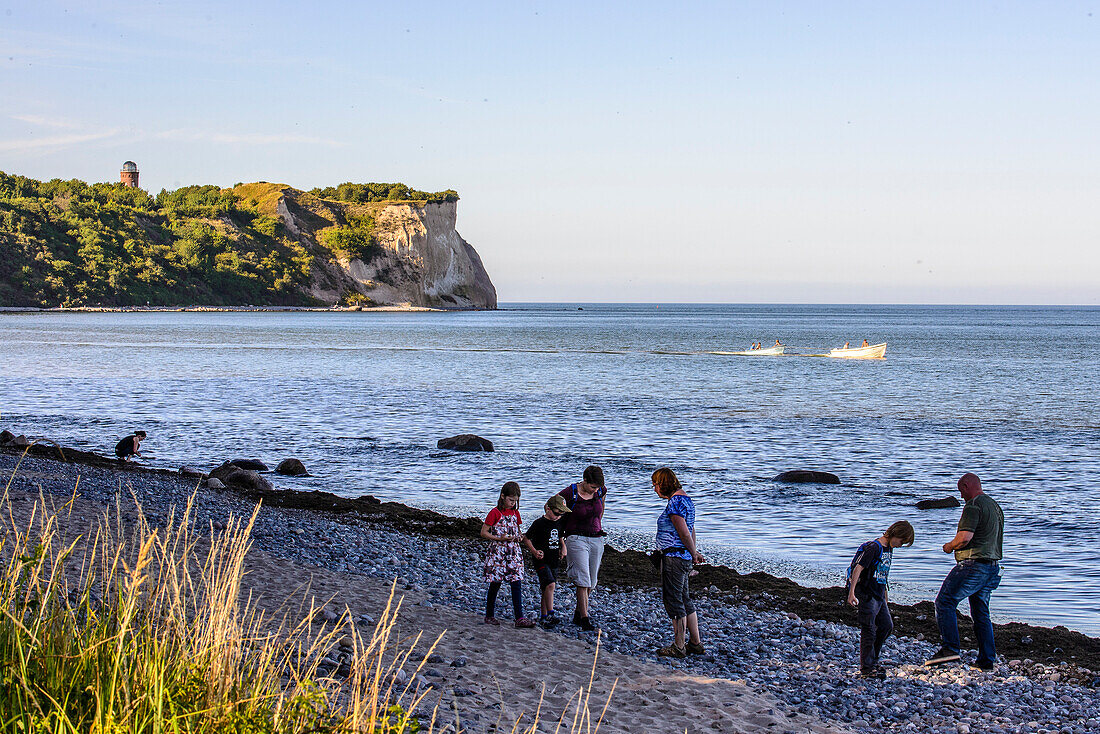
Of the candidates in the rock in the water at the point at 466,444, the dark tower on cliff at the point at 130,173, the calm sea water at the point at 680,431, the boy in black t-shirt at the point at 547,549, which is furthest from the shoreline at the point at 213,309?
the boy in black t-shirt at the point at 547,549

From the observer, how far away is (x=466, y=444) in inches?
1025

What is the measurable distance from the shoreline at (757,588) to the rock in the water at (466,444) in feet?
24.6

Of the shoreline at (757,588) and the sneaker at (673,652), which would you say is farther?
the shoreline at (757,588)

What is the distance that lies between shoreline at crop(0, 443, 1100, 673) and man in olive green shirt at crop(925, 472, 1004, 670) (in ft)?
3.17

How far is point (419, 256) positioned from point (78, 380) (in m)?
130

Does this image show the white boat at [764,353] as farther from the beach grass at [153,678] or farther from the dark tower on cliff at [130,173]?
the dark tower on cliff at [130,173]

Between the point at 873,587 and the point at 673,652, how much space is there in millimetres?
1946

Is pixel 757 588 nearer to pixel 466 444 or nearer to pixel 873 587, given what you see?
pixel 873 587

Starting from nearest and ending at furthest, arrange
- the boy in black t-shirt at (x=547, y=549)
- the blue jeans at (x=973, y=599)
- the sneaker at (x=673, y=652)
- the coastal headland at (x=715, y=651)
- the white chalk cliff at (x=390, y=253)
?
1. the coastal headland at (x=715, y=651)
2. the blue jeans at (x=973, y=599)
3. the sneaker at (x=673, y=652)
4. the boy in black t-shirt at (x=547, y=549)
5. the white chalk cliff at (x=390, y=253)

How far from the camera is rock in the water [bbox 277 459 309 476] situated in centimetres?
2183

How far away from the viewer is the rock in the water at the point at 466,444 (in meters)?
26.0

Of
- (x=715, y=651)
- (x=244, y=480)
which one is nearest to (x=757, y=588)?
(x=715, y=651)

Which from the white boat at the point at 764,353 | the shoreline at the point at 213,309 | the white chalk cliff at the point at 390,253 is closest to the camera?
the white boat at the point at 764,353

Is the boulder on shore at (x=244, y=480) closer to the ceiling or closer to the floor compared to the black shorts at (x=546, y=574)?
closer to the floor
